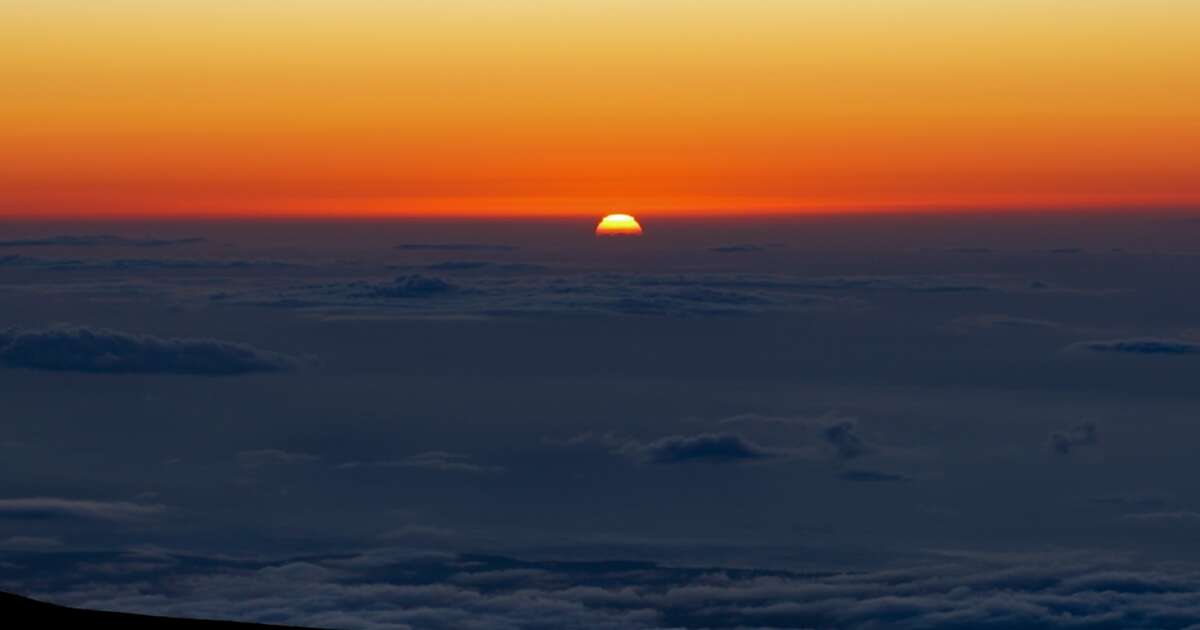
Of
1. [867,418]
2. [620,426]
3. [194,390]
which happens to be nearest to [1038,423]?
[867,418]

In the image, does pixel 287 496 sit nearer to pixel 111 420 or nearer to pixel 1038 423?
pixel 111 420

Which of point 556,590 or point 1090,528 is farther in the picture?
Result: point 1090,528

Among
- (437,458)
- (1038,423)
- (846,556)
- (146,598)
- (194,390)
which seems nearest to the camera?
(146,598)

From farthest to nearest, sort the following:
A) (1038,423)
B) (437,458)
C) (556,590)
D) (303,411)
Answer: (303,411)
(1038,423)
(437,458)
(556,590)

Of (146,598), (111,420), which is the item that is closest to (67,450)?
(111,420)

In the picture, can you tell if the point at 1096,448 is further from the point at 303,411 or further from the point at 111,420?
the point at 111,420

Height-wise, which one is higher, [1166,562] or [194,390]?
[194,390]
